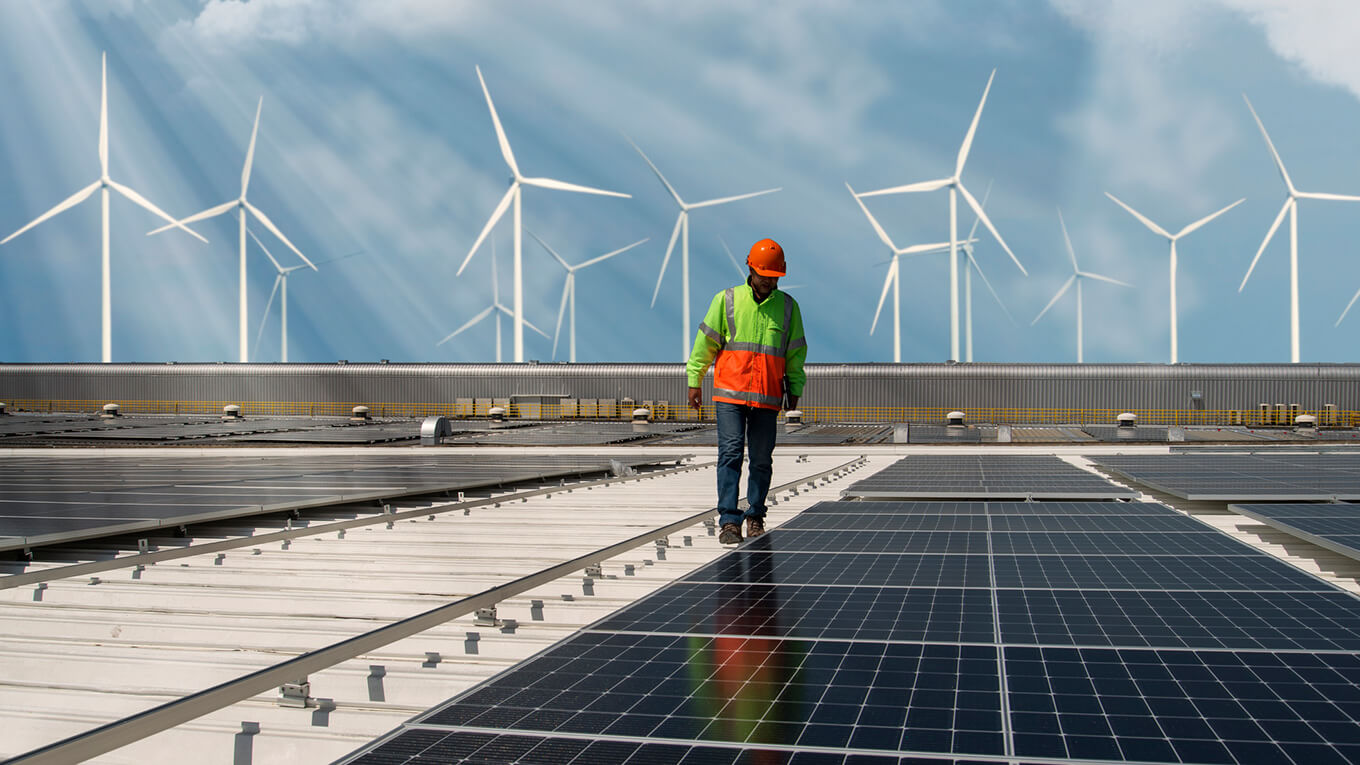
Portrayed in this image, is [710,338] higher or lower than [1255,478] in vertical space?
higher

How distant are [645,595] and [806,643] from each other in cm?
168

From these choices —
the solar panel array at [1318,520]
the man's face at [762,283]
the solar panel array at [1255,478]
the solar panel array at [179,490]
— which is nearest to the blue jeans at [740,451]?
the man's face at [762,283]

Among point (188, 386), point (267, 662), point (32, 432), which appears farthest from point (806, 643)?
point (188, 386)

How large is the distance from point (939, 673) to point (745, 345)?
14.4 feet

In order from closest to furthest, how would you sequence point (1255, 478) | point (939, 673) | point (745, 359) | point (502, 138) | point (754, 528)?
point (939, 673) < point (745, 359) < point (754, 528) < point (1255, 478) < point (502, 138)

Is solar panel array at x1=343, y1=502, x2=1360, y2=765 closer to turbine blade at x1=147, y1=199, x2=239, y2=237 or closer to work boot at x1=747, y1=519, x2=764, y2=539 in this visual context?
work boot at x1=747, y1=519, x2=764, y2=539

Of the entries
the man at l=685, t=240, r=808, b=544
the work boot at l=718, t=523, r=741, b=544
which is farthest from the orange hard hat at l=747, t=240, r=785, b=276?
the work boot at l=718, t=523, r=741, b=544

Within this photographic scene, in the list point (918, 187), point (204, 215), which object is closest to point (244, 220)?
point (204, 215)

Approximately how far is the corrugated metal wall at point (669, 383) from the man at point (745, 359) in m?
59.0

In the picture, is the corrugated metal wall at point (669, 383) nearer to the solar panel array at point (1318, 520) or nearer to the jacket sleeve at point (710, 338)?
the solar panel array at point (1318, 520)

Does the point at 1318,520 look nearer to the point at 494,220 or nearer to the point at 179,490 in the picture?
the point at 179,490

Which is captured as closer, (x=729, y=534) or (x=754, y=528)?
(x=729, y=534)

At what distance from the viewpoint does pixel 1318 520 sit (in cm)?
827

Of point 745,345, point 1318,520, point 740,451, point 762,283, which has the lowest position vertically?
point 1318,520
